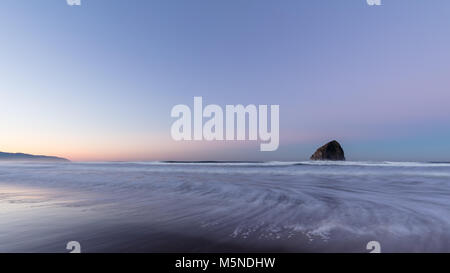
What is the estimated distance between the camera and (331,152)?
53688 millimetres

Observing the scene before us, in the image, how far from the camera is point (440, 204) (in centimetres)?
566

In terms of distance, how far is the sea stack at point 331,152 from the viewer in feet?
175

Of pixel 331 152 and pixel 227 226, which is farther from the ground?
pixel 227 226

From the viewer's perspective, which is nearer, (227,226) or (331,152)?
(227,226)

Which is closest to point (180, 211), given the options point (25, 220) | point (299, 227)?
point (299, 227)

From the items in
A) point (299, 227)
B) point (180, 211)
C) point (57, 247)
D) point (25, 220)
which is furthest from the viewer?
point (180, 211)

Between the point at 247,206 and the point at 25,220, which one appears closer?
the point at 25,220

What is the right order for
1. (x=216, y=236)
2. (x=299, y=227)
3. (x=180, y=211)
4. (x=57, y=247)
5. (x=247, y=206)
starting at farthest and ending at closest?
1. (x=247, y=206)
2. (x=180, y=211)
3. (x=299, y=227)
4. (x=216, y=236)
5. (x=57, y=247)

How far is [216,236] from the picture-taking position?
3.34 metres

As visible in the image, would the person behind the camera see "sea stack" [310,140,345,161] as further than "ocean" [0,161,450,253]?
Yes

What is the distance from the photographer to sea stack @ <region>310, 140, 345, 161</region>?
53.3 metres

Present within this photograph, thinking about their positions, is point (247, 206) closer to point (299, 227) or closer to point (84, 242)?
point (299, 227)

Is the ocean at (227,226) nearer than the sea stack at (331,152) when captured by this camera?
Yes
